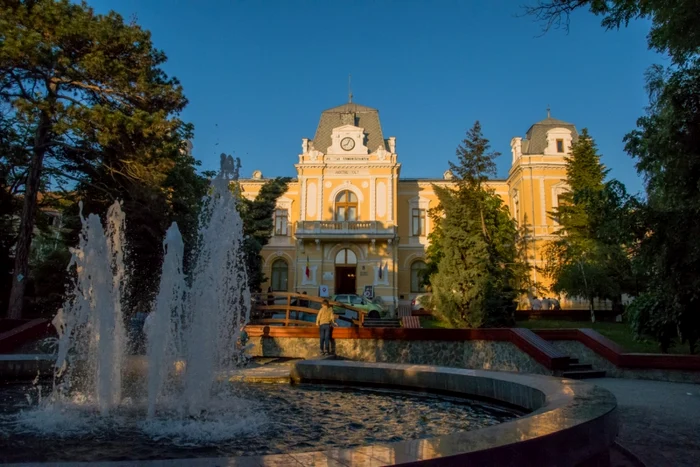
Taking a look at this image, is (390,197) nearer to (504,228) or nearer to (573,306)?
(504,228)

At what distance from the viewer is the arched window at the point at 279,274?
120ft

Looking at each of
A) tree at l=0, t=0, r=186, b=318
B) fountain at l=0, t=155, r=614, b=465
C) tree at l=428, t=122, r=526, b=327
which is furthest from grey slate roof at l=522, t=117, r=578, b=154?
fountain at l=0, t=155, r=614, b=465

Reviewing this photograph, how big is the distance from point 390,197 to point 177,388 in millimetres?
28085

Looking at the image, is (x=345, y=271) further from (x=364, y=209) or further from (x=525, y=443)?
(x=525, y=443)

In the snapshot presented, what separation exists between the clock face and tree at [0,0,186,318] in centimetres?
1818

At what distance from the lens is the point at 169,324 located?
6.07 metres

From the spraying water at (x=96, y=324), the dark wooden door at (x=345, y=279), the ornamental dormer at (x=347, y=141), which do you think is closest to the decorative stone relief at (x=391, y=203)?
the ornamental dormer at (x=347, y=141)

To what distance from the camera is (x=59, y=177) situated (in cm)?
1898

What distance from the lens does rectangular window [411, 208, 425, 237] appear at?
36.8 m

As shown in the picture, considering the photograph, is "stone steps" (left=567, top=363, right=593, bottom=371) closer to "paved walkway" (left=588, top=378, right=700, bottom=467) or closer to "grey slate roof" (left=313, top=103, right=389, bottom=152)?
"paved walkway" (left=588, top=378, right=700, bottom=467)

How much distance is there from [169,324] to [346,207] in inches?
1123

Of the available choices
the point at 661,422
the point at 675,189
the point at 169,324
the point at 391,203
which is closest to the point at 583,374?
the point at 675,189

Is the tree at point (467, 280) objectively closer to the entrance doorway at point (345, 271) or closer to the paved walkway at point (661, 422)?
the paved walkway at point (661, 422)

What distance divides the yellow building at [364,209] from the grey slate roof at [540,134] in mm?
65
